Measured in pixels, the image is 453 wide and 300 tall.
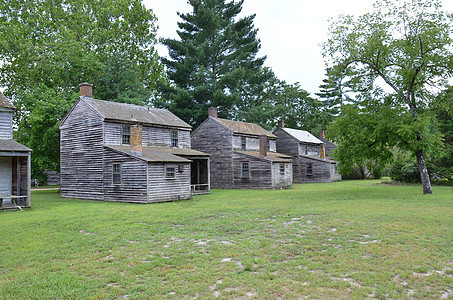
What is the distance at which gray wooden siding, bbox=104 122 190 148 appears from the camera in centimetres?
2516

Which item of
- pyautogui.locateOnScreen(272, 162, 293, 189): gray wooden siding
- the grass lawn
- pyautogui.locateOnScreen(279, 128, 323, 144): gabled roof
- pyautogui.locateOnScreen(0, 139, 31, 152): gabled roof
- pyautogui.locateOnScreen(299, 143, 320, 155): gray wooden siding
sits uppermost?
pyautogui.locateOnScreen(279, 128, 323, 144): gabled roof

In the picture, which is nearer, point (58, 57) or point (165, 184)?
point (165, 184)

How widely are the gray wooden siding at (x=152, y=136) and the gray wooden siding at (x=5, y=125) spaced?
233 inches

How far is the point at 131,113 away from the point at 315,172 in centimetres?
2704

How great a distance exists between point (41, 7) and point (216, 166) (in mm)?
28813

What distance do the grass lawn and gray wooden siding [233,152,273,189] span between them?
19.4 metres

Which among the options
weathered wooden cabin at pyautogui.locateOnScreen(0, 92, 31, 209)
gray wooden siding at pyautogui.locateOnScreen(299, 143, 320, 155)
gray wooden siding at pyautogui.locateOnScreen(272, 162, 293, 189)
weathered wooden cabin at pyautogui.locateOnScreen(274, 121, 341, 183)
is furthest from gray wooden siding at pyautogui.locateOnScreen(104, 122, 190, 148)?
gray wooden siding at pyautogui.locateOnScreen(299, 143, 320, 155)

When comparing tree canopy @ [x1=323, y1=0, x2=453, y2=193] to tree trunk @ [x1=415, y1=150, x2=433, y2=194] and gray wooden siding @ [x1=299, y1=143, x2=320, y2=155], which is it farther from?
gray wooden siding @ [x1=299, y1=143, x2=320, y2=155]

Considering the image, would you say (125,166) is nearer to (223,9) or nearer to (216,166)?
(216,166)

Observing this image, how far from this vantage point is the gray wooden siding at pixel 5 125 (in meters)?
20.5

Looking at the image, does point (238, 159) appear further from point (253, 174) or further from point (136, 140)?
point (136, 140)

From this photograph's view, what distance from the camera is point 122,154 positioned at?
907 inches

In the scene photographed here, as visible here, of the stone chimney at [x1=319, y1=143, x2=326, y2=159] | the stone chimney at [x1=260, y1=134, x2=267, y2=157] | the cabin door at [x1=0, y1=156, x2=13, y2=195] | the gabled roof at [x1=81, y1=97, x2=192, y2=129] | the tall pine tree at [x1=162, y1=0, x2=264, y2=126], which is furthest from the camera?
the stone chimney at [x1=319, y1=143, x2=326, y2=159]

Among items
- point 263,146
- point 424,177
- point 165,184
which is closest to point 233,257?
point 165,184
